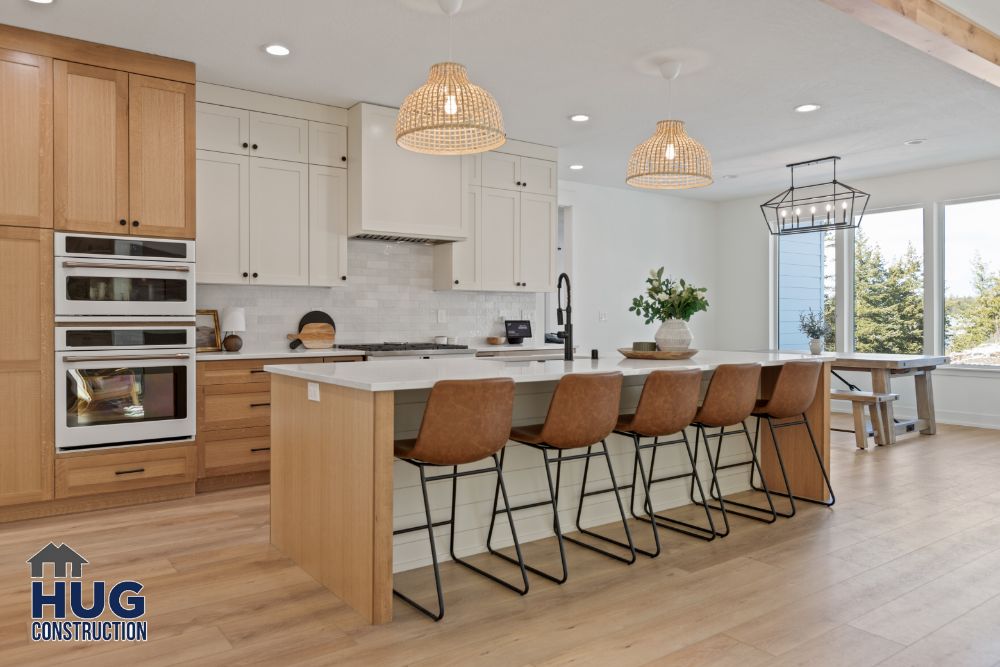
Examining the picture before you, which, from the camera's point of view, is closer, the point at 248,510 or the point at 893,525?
the point at 893,525

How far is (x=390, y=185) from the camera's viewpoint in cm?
514

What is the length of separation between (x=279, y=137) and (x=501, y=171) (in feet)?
6.25

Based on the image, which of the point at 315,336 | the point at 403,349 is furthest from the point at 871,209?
the point at 315,336

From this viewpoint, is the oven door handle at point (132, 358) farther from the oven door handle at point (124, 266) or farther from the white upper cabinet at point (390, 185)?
the white upper cabinet at point (390, 185)

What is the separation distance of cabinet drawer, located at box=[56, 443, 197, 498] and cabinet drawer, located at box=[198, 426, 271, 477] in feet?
0.38

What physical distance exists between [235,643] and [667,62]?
3.73 m

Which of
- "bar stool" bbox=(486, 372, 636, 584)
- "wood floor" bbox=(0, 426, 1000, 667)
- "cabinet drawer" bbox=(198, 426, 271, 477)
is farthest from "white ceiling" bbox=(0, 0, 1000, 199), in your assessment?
"wood floor" bbox=(0, 426, 1000, 667)

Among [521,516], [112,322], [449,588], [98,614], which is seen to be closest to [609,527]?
[521,516]

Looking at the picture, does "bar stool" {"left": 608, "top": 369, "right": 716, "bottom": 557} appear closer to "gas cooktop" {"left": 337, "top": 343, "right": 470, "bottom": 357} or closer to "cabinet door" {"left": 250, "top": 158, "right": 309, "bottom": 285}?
"gas cooktop" {"left": 337, "top": 343, "right": 470, "bottom": 357}

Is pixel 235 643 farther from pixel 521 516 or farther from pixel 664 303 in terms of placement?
pixel 664 303

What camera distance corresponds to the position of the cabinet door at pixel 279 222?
4824 millimetres

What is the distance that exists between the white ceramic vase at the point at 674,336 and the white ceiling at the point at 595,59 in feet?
5.15

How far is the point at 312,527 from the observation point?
294 centimetres

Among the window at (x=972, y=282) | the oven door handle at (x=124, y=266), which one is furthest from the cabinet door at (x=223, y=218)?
the window at (x=972, y=282)
